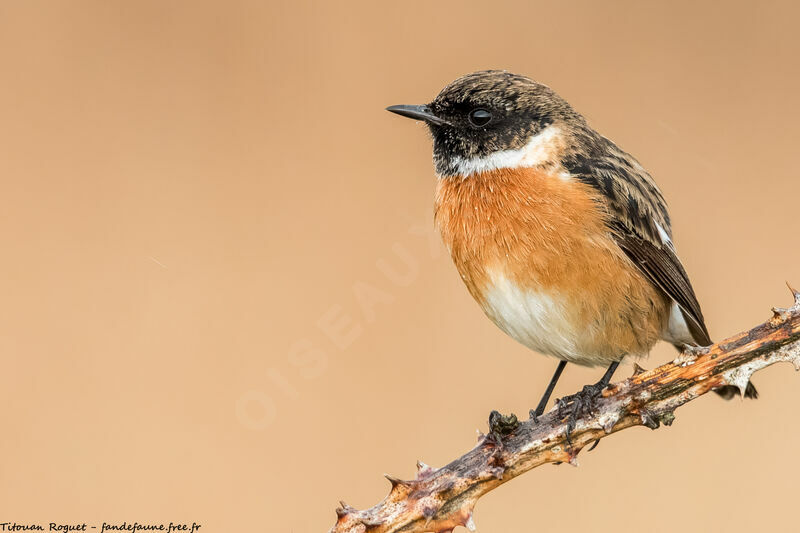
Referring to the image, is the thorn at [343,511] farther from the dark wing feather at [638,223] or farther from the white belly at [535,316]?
the dark wing feather at [638,223]

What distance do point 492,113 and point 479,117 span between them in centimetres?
8

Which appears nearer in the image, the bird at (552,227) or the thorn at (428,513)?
the thorn at (428,513)

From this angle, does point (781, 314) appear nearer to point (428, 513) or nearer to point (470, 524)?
point (470, 524)

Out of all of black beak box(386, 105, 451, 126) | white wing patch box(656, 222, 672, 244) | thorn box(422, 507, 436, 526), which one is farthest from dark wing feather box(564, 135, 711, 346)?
thorn box(422, 507, 436, 526)

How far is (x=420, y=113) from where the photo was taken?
507 centimetres

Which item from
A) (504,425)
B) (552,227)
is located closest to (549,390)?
(552,227)

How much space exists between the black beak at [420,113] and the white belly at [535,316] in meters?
1.03

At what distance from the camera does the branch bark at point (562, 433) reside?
3.25 metres

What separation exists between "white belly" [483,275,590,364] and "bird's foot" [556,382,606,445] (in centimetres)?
48

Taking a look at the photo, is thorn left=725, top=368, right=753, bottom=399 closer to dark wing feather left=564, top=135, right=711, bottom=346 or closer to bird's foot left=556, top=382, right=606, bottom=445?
bird's foot left=556, top=382, right=606, bottom=445

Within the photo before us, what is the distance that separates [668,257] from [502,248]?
3.42ft

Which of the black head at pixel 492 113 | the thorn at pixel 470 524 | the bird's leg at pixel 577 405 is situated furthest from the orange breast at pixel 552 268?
the thorn at pixel 470 524

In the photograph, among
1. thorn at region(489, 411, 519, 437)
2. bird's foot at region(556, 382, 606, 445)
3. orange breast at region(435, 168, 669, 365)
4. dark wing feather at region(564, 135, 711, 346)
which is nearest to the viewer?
thorn at region(489, 411, 519, 437)

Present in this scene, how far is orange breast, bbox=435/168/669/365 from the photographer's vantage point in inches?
177
